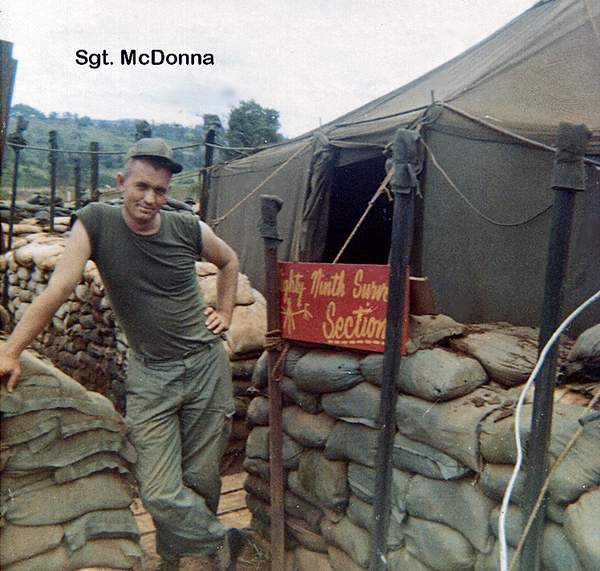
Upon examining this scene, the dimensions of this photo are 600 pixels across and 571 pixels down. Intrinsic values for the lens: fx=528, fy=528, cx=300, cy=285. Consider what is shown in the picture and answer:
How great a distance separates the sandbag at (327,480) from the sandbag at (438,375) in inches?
24.8

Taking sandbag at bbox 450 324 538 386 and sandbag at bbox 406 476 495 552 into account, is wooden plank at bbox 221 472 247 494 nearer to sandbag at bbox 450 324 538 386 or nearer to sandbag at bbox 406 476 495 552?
sandbag at bbox 406 476 495 552

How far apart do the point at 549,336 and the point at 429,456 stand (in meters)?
0.81

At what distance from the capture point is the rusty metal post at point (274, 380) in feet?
9.36

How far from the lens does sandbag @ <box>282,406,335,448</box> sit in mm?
2877

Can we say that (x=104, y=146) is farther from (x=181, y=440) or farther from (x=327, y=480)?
(x=327, y=480)

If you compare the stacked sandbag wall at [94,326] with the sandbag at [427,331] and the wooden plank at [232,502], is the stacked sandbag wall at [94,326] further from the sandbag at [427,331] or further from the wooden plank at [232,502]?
the sandbag at [427,331]

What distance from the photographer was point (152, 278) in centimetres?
242

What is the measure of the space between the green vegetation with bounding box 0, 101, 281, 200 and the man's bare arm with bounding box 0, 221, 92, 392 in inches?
24.1

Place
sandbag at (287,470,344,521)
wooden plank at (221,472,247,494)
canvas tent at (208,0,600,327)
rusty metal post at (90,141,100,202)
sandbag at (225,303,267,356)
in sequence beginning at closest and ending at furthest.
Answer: sandbag at (287,470,344,521) < canvas tent at (208,0,600,327) < wooden plank at (221,472,247,494) < sandbag at (225,303,267,356) < rusty metal post at (90,141,100,202)

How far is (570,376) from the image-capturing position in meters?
2.29

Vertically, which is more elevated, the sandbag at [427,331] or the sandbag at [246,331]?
the sandbag at [427,331]

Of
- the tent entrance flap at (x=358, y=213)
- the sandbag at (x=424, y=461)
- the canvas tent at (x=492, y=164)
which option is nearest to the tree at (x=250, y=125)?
the tent entrance flap at (x=358, y=213)

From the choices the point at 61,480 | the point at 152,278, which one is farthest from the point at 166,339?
the point at 61,480

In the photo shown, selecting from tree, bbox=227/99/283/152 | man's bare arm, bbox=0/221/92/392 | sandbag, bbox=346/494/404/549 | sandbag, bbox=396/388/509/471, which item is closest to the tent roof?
sandbag, bbox=396/388/509/471
